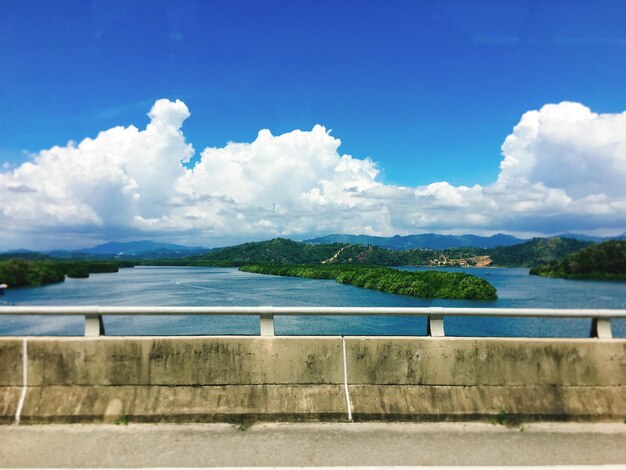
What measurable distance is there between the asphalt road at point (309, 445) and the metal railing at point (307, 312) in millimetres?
1241

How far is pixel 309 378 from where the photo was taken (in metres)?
6.18

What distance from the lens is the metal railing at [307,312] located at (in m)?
6.07

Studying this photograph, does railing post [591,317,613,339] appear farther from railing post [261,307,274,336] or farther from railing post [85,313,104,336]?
railing post [85,313,104,336]

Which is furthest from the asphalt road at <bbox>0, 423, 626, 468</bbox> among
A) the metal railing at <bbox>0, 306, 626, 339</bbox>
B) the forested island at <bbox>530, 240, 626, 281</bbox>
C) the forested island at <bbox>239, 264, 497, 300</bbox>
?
the forested island at <bbox>530, 240, 626, 281</bbox>

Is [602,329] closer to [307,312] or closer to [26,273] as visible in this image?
[307,312]

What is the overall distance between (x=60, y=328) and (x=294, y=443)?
129 feet

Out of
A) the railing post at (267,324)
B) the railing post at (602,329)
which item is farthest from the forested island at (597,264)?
the railing post at (267,324)

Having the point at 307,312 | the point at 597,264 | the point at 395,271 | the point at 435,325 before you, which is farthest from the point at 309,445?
the point at 597,264

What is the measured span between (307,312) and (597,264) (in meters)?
135

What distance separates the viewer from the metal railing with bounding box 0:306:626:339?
607 centimetres

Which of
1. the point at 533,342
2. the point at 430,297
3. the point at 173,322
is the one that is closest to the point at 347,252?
the point at 430,297

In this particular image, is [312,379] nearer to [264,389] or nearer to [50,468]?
[264,389]

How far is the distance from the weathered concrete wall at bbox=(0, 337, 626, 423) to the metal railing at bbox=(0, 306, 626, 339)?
20cm

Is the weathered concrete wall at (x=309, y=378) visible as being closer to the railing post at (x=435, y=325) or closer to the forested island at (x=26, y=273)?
the railing post at (x=435, y=325)
